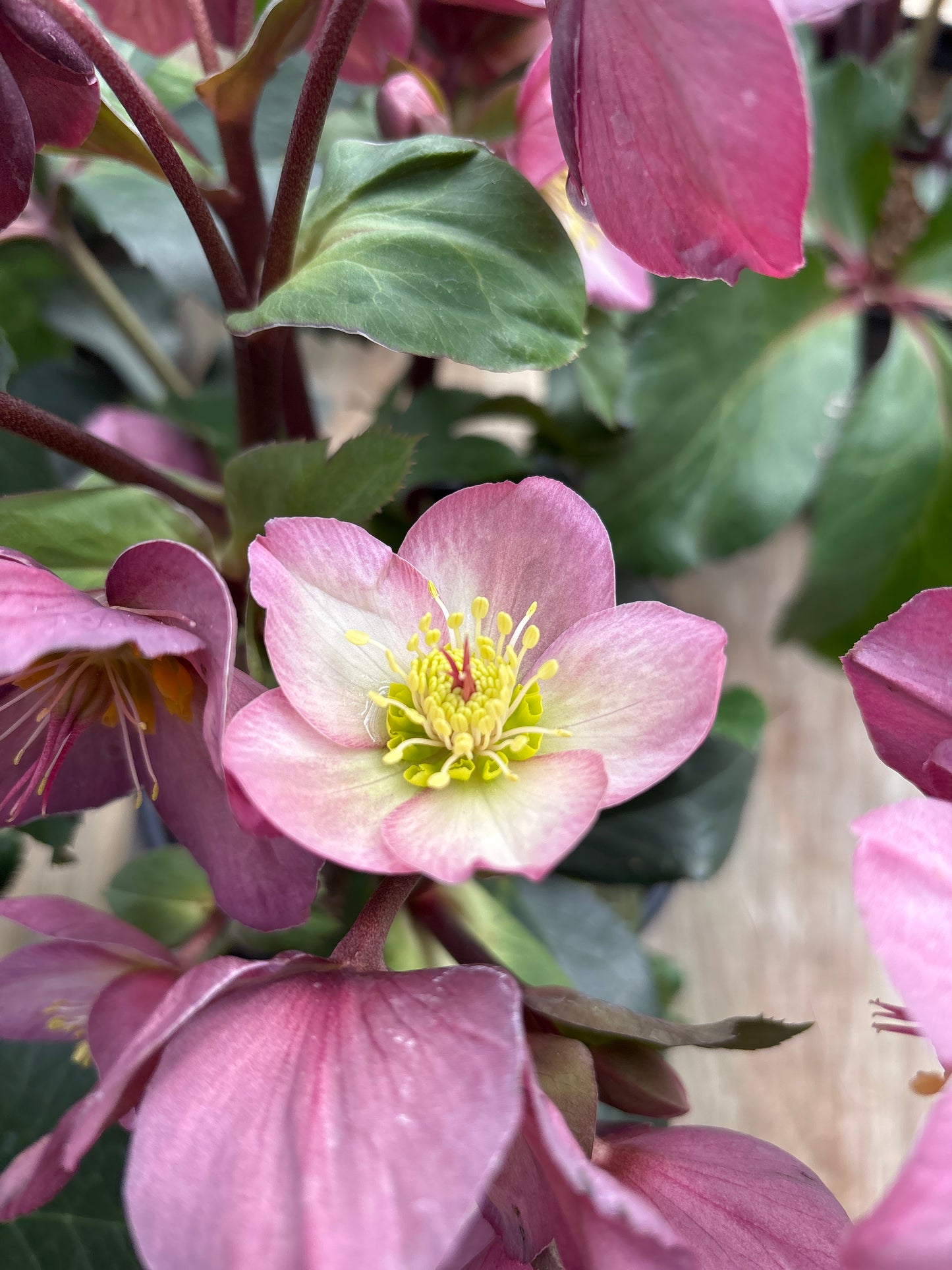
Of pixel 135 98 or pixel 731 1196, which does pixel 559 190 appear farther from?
pixel 731 1196

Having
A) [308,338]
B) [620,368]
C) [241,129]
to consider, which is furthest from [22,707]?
[308,338]

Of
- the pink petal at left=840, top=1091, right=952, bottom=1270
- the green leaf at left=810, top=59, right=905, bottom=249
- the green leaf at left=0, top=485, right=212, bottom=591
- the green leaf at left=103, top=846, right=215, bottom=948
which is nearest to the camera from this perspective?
the pink petal at left=840, top=1091, right=952, bottom=1270

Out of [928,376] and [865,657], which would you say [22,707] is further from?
[928,376]

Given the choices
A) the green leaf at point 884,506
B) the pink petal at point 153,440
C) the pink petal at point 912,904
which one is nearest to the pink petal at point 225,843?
the pink petal at point 912,904

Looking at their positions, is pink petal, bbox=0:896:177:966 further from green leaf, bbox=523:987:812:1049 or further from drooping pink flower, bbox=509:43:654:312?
drooping pink flower, bbox=509:43:654:312

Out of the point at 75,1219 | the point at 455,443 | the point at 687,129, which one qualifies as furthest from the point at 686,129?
the point at 75,1219

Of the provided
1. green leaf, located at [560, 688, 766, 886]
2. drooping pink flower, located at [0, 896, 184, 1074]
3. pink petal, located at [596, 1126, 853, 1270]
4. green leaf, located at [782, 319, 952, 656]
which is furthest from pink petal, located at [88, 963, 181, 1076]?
green leaf, located at [782, 319, 952, 656]

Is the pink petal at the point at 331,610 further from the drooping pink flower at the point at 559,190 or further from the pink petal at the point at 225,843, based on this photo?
the drooping pink flower at the point at 559,190

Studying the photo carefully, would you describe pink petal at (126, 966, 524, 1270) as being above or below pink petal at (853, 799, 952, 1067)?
below
